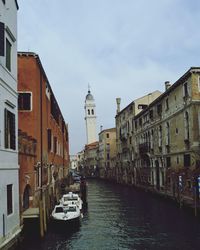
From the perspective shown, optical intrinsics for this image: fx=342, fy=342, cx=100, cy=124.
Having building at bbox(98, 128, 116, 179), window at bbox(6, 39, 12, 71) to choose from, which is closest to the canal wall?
window at bbox(6, 39, 12, 71)

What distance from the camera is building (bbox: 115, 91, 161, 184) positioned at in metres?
49.1

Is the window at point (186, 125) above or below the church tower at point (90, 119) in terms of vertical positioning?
below

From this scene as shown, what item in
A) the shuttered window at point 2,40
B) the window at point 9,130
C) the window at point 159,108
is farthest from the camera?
the window at point 159,108

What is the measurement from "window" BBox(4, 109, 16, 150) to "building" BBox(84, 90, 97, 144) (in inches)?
3575

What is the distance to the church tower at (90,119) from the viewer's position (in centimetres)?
10562

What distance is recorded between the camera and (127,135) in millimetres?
54562

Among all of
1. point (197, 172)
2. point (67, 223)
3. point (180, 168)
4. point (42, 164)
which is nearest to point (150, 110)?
point (180, 168)

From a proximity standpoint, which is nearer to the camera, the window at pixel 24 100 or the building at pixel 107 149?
the window at pixel 24 100

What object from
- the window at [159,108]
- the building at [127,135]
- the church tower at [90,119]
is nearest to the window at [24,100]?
the window at [159,108]

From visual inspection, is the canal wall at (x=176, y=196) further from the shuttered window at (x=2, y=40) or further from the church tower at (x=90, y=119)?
the church tower at (x=90, y=119)

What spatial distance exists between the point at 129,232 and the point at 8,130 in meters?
9.42

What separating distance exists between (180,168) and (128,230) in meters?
10.6

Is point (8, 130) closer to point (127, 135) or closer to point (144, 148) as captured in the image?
point (144, 148)

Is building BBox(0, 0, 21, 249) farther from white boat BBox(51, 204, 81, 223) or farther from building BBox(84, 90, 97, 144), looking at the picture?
building BBox(84, 90, 97, 144)
